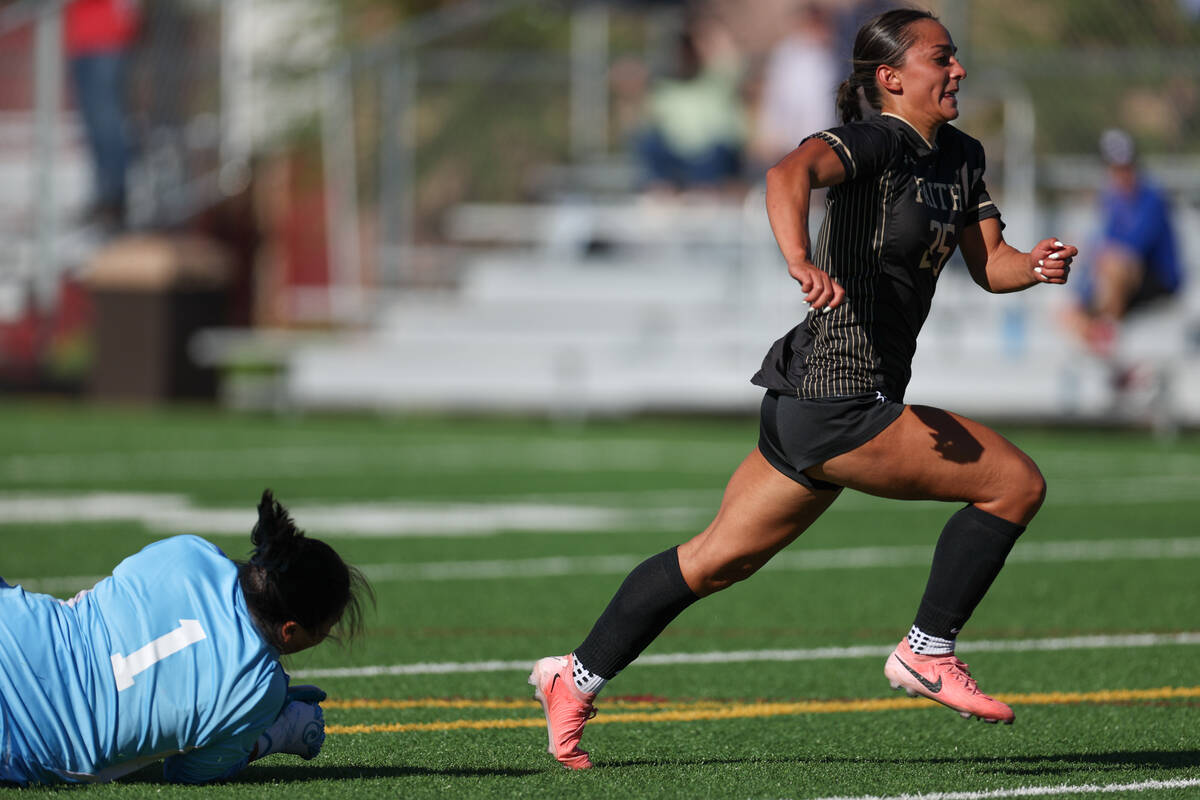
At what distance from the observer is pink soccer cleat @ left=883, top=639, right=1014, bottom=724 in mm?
4992

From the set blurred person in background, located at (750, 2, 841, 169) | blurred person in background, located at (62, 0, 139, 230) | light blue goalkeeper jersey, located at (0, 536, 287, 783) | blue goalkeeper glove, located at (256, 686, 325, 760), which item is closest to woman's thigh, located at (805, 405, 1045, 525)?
blue goalkeeper glove, located at (256, 686, 325, 760)

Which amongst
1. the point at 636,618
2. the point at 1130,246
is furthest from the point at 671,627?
the point at 1130,246

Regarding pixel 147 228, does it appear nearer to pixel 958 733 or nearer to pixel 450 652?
pixel 450 652

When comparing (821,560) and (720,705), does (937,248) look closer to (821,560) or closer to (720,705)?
(720,705)

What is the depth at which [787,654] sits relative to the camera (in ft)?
23.9

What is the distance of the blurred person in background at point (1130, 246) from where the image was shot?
1725 cm

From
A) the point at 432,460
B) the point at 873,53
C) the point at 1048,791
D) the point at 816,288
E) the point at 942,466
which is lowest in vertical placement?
the point at 432,460

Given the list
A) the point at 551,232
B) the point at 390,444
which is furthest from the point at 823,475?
the point at 551,232

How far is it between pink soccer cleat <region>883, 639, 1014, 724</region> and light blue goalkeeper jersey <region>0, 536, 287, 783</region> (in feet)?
5.09

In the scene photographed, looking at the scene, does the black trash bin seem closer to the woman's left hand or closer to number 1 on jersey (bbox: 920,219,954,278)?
number 1 on jersey (bbox: 920,219,954,278)

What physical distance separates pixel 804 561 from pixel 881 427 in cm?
511

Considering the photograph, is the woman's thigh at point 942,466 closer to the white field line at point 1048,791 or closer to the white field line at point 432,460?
the white field line at point 1048,791

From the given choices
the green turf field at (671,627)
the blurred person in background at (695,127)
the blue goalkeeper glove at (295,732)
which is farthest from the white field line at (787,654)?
the blurred person in background at (695,127)

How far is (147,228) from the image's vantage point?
74.8 ft
